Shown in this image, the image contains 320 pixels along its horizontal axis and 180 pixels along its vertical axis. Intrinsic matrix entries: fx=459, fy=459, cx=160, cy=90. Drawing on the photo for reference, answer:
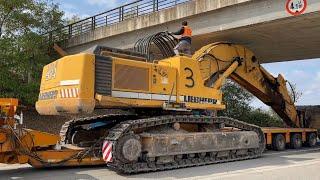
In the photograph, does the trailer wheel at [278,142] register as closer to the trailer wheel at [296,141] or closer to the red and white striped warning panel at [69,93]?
the trailer wheel at [296,141]

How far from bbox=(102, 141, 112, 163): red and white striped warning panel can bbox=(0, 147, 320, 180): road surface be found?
1.13 ft

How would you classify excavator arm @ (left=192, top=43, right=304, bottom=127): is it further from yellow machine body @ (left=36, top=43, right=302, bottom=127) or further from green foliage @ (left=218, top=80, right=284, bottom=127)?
green foliage @ (left=218, top=80, right=284, bottom=127)

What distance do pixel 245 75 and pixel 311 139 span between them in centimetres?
475

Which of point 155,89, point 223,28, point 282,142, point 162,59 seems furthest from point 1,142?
point 282,142

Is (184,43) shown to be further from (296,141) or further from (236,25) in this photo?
(296,141)

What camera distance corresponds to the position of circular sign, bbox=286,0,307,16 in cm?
1352

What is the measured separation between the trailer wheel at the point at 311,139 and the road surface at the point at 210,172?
6110 millimetres

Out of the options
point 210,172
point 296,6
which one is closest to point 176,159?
point 210,172

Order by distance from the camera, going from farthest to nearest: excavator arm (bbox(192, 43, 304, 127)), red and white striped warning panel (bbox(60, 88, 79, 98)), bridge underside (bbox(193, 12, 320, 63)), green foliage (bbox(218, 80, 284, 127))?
green foliage (bbox(218, 80, 284, 127))
bridge underside (bbox(193, 12, 320, 63))
excavator arm (bbox(192, 43, 304, 127))
red and white striped warning panel (bbox(60, 88, 79, 98))

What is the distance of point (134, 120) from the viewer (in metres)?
10.9

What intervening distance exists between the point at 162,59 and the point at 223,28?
3959 mm

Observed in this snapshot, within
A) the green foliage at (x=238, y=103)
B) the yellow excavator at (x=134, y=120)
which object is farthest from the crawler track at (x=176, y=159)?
the green foliage at (x=238, y=103)

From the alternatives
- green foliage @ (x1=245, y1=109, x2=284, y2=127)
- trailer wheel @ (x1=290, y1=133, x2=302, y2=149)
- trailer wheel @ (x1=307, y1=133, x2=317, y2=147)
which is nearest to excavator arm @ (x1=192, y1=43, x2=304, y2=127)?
trailer wheel @ (x1=307, y1=133, x2=317, y2=147)

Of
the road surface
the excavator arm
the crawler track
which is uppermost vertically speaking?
the excavator arm
